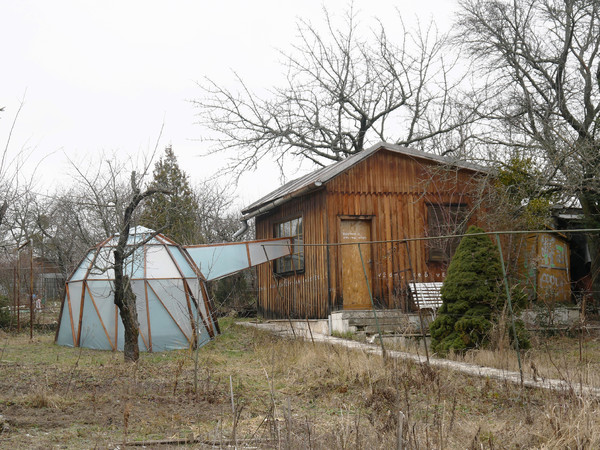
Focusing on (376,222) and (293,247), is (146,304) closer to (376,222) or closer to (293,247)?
(293,247)

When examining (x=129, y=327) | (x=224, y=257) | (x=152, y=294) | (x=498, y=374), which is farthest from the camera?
Result: (x=224, y=257)

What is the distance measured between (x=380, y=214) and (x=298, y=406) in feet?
28.3

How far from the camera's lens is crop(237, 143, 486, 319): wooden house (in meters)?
14.9

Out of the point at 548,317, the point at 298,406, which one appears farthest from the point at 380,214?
the point at 298,406

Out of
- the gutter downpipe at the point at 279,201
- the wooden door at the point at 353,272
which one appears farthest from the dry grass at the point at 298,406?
the gutter downpipe at the point at 279,201

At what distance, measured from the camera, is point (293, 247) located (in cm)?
1703

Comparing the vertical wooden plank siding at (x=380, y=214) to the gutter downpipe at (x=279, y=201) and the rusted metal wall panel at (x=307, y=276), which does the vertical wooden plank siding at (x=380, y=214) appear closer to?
the rusted metal wall panel at (x=307, y=276)

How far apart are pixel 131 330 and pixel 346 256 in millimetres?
5295

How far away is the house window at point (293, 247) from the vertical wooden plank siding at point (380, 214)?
1.07 feet

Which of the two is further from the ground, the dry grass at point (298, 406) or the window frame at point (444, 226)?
the window frame at point (444, 226)

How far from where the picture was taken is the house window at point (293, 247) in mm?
16562

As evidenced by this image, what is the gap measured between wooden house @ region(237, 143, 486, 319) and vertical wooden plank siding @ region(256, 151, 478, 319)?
0.9 inches

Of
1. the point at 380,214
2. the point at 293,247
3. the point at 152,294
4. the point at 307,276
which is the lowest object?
the point at 152,294

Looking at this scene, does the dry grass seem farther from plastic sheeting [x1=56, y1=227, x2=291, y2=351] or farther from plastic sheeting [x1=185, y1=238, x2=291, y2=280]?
plastic sheeting [x1=185, y1=238, x2=291, y2=280]
